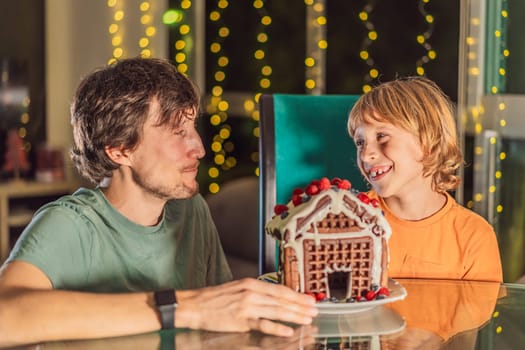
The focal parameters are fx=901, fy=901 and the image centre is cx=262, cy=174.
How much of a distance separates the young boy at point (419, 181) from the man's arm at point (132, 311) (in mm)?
489

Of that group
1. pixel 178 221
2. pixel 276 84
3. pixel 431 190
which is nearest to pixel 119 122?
pixel 178 221

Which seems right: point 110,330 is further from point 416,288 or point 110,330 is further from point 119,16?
point 119,16

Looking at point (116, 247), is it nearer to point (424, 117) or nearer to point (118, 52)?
point (424, 117)

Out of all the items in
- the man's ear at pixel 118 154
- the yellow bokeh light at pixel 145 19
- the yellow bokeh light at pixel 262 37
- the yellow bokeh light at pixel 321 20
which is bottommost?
the man's ear at pixel 118 154

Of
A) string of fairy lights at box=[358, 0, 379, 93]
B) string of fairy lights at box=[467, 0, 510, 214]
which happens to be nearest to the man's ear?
string of fairy lights at box=[467, 0, 510, 214]

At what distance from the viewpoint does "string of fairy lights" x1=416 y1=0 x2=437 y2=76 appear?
3330mm

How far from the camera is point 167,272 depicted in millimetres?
1919

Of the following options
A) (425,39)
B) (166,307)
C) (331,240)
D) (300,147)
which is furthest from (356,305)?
(425,39)

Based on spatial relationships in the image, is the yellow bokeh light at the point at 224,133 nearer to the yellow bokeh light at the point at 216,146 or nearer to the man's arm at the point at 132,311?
the yellow bokeh light at the point at 216,146

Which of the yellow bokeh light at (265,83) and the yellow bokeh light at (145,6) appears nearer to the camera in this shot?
the yellow bokeh light at (265,83)

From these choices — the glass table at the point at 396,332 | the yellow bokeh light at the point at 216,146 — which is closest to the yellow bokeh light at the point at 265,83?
the yellow bokeh light at the point at 216,146

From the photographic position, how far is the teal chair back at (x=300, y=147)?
7.41 feet

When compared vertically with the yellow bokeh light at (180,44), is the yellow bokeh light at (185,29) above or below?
above

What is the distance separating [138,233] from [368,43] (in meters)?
2.11
